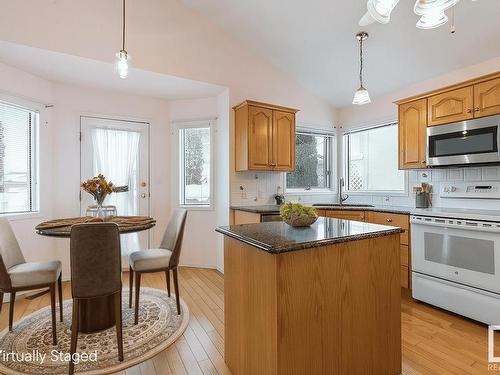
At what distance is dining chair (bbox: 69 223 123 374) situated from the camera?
1.86m

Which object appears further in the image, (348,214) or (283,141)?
(283,141)

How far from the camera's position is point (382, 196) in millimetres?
4039

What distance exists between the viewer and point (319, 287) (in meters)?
1.47

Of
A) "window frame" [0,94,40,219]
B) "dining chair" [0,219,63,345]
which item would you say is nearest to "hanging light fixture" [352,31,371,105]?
"dining chair" [0,219,63,345]

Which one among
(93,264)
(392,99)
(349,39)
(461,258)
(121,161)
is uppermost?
(349,39)

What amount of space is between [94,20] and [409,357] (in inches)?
165

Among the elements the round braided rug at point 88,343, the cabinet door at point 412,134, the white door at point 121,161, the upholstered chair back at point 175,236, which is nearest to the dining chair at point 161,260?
the upholstered chair back at point 175,236

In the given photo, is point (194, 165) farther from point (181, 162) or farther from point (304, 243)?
Answer: point (304, 243)

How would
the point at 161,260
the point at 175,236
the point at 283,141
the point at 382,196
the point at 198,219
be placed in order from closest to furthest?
the point at 161,260
the point at 175,236
the point at 283,141
the point at 382,196
the point at 198,219

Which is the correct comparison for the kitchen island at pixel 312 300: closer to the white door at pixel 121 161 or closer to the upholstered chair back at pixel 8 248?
the upholstered chair back at pixel 8 248

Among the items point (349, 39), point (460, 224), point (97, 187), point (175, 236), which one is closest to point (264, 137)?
point (349, 39)

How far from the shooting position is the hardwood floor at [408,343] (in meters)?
1.86

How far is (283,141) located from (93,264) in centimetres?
276

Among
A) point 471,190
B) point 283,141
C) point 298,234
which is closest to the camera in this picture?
point 298,234
